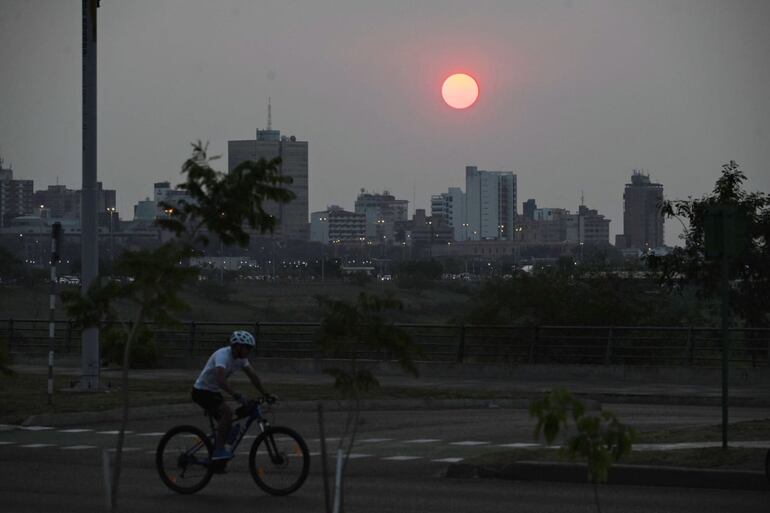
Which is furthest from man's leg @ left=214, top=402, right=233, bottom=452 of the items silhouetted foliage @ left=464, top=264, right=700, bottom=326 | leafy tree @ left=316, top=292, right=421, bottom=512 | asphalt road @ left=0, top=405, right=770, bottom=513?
silhouetted foliage @ left=464, top=264, right=700, bottom=326

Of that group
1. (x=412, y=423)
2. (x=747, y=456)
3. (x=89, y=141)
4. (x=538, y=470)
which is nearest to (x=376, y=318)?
(x=538, y=470)

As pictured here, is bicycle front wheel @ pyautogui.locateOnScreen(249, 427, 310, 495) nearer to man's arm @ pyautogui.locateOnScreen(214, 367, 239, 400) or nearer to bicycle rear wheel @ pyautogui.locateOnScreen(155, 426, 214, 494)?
bicycle rear wheel @ pyautogui.locateOnScreen(155, 426, 214, 494)

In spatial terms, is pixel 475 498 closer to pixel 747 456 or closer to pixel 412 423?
pixel 747 456

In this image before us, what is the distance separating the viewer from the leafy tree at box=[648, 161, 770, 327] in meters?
34.1

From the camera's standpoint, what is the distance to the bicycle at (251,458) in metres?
13.8

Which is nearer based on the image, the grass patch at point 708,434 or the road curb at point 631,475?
the road curb at point 631,475

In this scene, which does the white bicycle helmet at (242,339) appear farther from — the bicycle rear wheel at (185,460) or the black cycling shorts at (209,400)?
the bicycle rear wheel at (185,460)

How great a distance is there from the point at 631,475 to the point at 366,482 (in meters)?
2.87

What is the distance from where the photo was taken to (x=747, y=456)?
14.9m

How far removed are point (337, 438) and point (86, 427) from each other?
15.7 feet

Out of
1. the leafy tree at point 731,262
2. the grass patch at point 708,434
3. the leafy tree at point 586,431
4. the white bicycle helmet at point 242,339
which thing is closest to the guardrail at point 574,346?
the leafy tree at point 731,262

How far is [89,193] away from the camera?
25.2 meters

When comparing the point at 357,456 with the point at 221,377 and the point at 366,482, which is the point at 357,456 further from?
the point at 221,377

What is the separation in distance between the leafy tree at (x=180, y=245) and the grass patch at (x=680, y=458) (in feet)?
18.4
